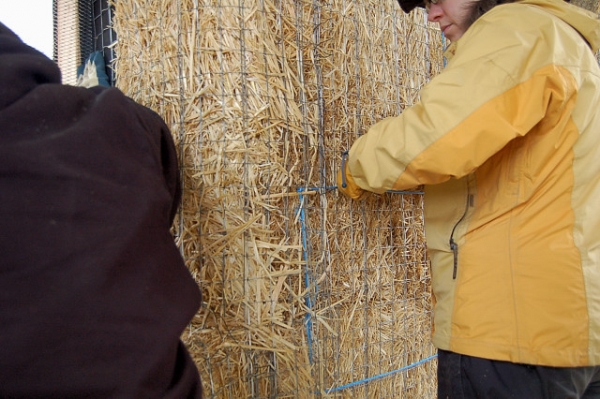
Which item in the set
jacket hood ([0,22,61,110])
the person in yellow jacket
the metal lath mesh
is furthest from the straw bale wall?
the metal lath mesh

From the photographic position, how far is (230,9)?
1698mm

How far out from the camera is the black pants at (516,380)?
4.36 ft

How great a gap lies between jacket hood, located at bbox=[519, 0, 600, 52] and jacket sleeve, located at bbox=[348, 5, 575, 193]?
0.17 meters

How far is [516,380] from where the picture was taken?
4.42 ft

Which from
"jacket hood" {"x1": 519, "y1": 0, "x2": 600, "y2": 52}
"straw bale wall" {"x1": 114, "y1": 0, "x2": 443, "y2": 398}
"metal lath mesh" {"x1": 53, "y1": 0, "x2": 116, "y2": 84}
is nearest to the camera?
"jacket hood" {"x1": 519, "y1": 0, "x2": 600, "y2": 52}

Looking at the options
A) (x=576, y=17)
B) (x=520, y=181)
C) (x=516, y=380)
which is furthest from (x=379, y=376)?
(x=576, y=17)

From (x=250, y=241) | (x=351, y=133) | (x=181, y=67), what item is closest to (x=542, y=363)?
(x=250, y=241)

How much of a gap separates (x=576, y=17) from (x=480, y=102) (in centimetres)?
46

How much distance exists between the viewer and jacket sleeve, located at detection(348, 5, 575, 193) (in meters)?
1.25

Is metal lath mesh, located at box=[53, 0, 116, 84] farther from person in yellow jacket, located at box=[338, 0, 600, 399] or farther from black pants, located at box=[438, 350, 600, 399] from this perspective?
black pants, located at box=[438, 350, 600, 399]

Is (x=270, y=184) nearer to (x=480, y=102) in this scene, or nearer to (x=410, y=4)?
(x=480, y=102)

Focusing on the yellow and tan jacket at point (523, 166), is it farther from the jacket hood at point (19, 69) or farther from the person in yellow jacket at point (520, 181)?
the jacket hood at point (19, 69)

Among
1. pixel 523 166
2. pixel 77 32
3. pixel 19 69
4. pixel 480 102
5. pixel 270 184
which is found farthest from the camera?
pixel 77 32

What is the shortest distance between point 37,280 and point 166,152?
0.64 metres
